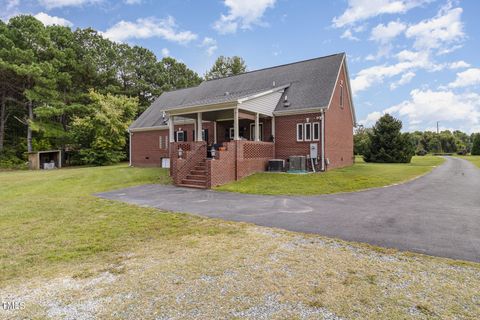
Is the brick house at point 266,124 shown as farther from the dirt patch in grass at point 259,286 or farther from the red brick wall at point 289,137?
the dirt patch in grass at point 259,286

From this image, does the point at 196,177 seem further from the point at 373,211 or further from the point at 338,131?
the point at 338,131

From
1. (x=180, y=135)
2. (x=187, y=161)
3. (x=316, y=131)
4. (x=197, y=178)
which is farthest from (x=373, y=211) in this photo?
(x=180, y=135)

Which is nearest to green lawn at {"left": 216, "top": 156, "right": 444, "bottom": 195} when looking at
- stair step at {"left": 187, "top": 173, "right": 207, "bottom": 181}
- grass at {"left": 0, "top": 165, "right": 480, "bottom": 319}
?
stair step at {"left": 187, "top": 173, "right": 207, "bottom": 181}

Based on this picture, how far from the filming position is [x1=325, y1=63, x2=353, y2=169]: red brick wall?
53.3 ft

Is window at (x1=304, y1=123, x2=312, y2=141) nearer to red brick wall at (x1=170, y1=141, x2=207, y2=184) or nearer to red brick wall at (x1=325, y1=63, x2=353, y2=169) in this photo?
red brick wall at (x1=325, y1=63, x2=353, y2=169)

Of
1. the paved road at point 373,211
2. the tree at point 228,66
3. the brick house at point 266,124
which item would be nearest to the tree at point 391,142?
the brick house at point 266,124

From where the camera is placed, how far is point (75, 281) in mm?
3674

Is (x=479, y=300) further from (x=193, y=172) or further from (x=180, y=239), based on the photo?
(x=193, y=172)

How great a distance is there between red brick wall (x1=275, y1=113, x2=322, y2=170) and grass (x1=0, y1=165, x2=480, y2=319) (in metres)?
10.7

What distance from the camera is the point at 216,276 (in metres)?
3.71

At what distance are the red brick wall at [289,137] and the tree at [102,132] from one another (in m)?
19.0

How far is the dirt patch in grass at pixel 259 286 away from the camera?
2.87m

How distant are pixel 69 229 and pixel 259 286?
4958 mm

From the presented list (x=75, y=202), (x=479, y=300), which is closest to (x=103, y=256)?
(x=479, y=300)
